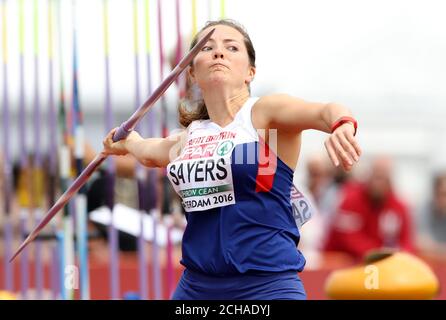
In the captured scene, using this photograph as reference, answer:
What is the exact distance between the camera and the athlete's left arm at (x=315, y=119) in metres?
3.69

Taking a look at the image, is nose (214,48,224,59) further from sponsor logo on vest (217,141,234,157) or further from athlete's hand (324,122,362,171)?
athlete's hand (324,122,362,171)

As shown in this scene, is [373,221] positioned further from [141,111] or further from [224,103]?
[224,103]

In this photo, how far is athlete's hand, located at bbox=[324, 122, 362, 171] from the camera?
3676 millimetres

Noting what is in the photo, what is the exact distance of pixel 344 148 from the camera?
369 cm

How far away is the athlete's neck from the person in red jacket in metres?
4.25

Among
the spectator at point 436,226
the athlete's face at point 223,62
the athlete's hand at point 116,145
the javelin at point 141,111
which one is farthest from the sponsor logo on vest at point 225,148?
the spectator at point 436,226

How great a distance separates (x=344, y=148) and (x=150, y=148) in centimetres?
120

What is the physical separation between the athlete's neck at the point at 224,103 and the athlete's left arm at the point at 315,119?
101mm

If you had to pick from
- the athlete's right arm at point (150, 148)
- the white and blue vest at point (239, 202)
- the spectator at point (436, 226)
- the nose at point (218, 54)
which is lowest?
the white and blue vest at point (239, 202)

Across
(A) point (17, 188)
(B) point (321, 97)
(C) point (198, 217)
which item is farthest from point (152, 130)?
(B) point (321, 97)

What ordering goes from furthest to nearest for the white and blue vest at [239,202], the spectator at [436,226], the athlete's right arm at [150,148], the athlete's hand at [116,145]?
the spectator at [436,226]
the athlete's hand at [116,145]
the athlete's right arm at [150,148]
the white and blue vest at [239,202]

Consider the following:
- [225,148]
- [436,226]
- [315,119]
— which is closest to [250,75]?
[225,148]

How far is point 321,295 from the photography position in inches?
283

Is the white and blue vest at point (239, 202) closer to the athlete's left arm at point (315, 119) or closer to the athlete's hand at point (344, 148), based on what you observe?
the athlete's left arm at point (315, 119)
